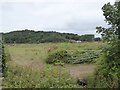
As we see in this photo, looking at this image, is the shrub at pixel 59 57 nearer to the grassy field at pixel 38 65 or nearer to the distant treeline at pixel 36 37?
the grassy field at pixel 38 65

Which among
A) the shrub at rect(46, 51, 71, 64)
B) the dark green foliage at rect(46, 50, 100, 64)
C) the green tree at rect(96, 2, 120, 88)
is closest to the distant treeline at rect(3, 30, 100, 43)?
the dark green foliage at rect(46, 50, 100, 64)

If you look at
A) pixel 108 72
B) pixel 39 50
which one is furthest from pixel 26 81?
pixel 39 50

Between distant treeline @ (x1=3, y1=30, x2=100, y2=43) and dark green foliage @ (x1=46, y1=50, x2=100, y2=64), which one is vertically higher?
distant treeline @ (x1=3, y1=30, x2=100, y2=43)

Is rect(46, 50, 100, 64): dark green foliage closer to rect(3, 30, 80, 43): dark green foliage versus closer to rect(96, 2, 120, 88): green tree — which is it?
rect(96, 2, 120, 88): green tree

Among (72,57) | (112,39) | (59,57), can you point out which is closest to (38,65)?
(59,57)

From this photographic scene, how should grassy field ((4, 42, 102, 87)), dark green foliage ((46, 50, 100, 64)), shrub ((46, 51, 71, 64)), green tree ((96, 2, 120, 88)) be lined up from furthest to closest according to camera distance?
1. dark green foliage ((46, 50, 100, 64))
2. shrub ((46, 51, 71, 64))
3. grassy field ((4, 42, 102, 87))
4. green tree ((96, 2, 120, 88))

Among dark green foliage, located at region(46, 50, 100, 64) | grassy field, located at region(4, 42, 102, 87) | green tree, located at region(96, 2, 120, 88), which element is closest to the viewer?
green tree, located at region(96, 2, 120, 88)

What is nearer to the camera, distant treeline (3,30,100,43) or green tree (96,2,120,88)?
green tree (96,2,120,88)

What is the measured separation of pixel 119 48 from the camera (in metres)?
9.11

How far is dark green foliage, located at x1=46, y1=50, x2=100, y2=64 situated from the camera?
15.7 meters

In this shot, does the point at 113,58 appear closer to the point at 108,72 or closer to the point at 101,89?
the point at 108,72

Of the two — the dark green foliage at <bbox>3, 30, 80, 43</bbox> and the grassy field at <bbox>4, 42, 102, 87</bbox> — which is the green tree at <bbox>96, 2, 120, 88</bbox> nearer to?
the grassy field at <bbox>4, 42, 102, 87</bbox>

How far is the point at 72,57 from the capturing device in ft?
52.4

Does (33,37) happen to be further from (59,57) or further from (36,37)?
(59,57)
